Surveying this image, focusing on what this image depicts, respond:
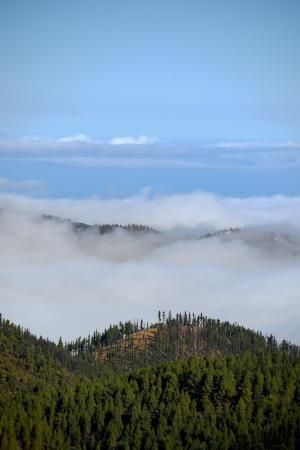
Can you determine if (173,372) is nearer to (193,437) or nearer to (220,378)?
(220,378)

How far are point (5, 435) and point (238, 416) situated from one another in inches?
1745

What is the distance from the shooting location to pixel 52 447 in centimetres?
13675

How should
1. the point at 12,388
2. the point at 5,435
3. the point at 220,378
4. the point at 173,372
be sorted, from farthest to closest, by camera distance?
the point at 12,388 → the point at 173,372 → the point at 220,378 → the point at 5,435

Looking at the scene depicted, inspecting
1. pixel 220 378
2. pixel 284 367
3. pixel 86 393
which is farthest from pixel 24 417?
pixel 284 367

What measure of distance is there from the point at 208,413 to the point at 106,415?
2105 cm

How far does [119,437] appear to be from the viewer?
5561 inches

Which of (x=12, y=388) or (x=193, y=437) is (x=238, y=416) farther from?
(x=12, y=388)

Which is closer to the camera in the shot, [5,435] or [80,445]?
[5,435]

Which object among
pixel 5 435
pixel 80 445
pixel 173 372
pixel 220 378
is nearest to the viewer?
pixel 5 435

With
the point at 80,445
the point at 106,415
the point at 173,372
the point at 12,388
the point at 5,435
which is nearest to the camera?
the point at 5,435

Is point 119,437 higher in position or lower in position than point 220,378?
lower

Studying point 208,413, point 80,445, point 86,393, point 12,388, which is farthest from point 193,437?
point 12,388

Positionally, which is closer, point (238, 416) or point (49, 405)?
point (238, 416)

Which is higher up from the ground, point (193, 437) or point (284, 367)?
point (284, 367)
